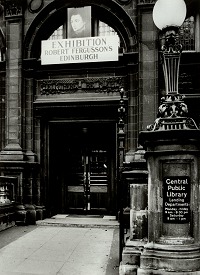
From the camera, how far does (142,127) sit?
11055mm

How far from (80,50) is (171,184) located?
7.34 meters

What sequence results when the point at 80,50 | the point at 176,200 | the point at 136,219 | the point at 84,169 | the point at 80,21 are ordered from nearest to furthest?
1. the point at 176,200
2. the point at 136,219
3. the point at 80,50
4. the point at 80,21
5. the point at 84,169

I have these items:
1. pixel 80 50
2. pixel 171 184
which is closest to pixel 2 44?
pixel 80 50

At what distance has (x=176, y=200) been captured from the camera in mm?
5508

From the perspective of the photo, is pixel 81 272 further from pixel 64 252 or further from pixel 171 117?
pixel 171 117

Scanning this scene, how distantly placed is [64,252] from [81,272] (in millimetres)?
1452

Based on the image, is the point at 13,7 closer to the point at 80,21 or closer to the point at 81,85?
the point at 80,21

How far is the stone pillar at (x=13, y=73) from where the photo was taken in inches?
461

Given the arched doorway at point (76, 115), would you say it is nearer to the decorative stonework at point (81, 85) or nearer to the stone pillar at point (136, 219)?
the decorative stonework at point (81, 85)

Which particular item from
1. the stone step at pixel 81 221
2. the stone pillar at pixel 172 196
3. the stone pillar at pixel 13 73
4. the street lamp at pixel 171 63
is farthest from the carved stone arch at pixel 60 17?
the stone pillar at pixel 172 196

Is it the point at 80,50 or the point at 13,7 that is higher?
the point at 13,7

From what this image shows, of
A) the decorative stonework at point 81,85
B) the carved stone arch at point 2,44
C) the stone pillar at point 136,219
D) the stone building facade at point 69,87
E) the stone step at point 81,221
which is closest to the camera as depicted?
the stone pillar at point 136,219

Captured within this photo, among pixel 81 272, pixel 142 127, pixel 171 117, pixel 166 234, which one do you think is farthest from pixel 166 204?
pixel 142 127

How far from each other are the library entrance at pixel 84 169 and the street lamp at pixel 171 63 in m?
6.77
